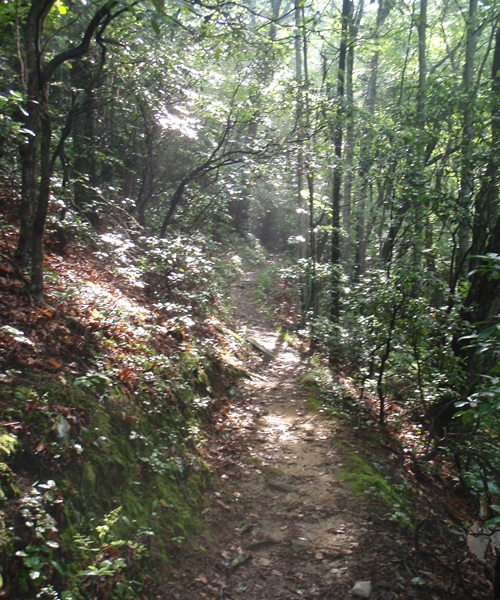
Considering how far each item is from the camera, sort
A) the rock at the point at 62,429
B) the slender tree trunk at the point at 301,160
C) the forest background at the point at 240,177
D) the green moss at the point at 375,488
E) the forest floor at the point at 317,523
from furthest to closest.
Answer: the slender tree trunk at the point at 301,160 < the green moss at the point at 375,488 < the forest background at the point at 240,177 < the forest floor at the point at 317,523 < the rock at the point at 62,429

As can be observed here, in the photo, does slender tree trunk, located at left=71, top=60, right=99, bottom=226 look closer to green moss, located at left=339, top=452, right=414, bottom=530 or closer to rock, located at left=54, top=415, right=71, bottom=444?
rock, located at left=54, top=415, right=71, bottom=444

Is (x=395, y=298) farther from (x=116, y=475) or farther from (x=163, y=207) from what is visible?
(x=163, y=207)

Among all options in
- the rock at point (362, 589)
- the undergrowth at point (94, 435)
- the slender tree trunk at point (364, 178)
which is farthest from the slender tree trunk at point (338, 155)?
the rock at point (362, 589)

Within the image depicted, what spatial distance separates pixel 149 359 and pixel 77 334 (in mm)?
1073

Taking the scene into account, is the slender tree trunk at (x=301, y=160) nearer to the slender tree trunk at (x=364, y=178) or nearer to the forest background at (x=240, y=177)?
the forest background at (x=240, y=177)

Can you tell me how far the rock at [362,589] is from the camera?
416cm

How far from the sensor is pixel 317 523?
5215 millimetres

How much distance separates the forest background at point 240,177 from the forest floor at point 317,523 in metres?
0.68

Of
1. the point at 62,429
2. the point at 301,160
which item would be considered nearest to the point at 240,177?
the point at 301,160

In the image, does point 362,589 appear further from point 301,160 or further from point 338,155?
point 338,155

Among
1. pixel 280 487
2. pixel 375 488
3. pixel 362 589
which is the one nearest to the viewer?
pixel 362 589

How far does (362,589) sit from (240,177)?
30.1 feet

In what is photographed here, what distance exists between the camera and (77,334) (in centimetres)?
541

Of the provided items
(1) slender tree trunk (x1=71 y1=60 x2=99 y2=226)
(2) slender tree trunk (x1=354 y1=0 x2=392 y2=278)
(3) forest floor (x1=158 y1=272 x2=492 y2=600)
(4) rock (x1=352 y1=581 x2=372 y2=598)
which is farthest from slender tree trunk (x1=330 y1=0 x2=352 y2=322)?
(4) rock (x1=352 y1=581 x2=372 y2=598)
